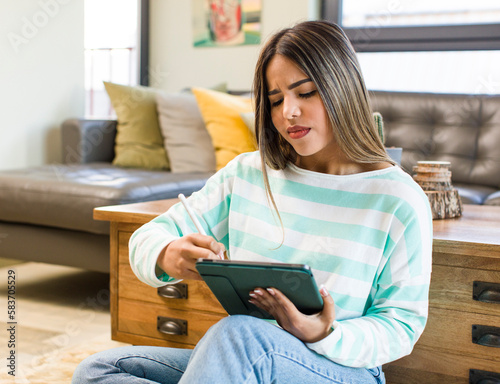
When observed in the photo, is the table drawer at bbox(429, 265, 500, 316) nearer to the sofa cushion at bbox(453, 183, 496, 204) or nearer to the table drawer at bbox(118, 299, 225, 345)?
the table drawer at bbox(118, 299, 225, 345)

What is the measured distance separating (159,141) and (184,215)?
1.91 m

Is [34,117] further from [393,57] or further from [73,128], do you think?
[393,57]

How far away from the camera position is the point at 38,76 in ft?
9.84

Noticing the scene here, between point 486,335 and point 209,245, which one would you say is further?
point 486,335

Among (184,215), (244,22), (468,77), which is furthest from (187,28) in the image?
(184,215)

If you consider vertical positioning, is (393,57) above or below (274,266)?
above

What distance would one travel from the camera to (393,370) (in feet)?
4.17

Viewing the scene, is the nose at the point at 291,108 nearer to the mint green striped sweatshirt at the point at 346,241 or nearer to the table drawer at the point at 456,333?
the mint green striped sweatshirt at the point at 346,241

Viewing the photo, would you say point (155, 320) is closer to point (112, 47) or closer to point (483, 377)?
point (483, 377)

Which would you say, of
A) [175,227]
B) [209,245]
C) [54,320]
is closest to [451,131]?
[54,320]

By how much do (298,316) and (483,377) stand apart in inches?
22.9

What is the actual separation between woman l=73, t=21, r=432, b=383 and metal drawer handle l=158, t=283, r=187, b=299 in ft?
1.27

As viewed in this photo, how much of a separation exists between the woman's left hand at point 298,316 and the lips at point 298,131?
28 cm

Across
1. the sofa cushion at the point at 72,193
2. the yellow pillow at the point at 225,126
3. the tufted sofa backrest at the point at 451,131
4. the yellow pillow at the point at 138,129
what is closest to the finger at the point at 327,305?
the sofa cushion at the point at 72,193
